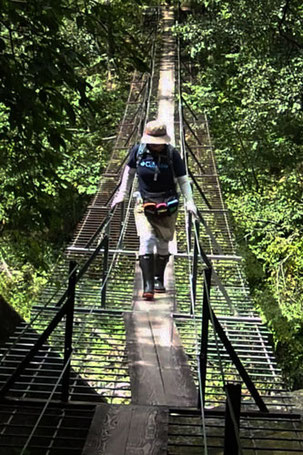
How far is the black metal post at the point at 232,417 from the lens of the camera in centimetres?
106

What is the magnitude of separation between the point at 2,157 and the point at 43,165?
0.61 ft

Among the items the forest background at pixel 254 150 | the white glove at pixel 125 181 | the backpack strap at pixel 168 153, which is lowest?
the forest background at pixel 254 150

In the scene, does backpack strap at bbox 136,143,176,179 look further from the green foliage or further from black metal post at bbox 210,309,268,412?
the green foliage

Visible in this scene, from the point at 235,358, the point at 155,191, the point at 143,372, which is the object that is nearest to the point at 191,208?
the point at 155,191

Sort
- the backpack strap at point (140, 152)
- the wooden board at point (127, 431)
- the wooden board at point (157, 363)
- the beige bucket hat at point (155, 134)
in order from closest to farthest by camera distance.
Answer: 1. the wooden board at point (127, 431)
2. the wooden board at point (157, 363)
3. the beige bucket hat at point (155, 134)
4. the backpack strap at point (140, 152)

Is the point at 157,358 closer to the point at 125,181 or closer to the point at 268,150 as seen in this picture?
the point at 125,181

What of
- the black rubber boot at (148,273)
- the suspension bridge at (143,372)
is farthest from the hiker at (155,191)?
the suspension bridge at (143,372)

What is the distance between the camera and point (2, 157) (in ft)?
6.13

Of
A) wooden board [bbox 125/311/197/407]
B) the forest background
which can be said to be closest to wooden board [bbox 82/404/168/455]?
wooden board [bbox 125/311/197/407]

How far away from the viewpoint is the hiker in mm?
2689

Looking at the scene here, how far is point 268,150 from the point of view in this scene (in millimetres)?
7918

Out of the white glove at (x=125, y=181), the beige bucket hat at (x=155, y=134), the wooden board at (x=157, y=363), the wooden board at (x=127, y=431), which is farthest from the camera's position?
the white glove at (x=125, y=181)

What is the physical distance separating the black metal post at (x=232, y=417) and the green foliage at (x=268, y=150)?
16.6ft

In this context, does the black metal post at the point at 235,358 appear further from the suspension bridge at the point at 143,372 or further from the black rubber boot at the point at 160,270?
the black rubber boot at the point at 160,270
